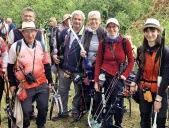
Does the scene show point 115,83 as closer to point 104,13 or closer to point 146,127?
point 146,127

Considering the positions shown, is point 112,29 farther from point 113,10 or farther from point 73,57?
point 113,10

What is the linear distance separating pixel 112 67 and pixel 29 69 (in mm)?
1401

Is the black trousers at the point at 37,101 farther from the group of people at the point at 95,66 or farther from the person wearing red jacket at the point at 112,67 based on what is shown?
the person wearing red jacket at the point at 112,67

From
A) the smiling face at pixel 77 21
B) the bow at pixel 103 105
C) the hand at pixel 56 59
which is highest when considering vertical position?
the smiling face at pixel 77 21

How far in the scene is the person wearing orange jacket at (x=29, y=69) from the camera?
473cm

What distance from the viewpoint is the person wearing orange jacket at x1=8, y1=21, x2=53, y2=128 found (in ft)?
15.5

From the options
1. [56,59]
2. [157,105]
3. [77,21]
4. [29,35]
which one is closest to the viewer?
[157,105]

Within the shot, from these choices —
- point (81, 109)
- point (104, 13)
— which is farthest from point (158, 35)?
point (104, 13)

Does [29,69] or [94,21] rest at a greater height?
[94,21]

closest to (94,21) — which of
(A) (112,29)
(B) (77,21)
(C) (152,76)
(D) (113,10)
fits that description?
(B) (77,21)

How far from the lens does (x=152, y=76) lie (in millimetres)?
4211

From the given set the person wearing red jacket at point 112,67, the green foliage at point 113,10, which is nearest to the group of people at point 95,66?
the person wearing red jacket at point 112,67

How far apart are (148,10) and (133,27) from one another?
3.35 metres

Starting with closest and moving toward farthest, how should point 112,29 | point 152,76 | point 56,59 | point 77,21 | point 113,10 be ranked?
point 152,76
point 112,29
point 77,21
point 56,59
point 113,10
